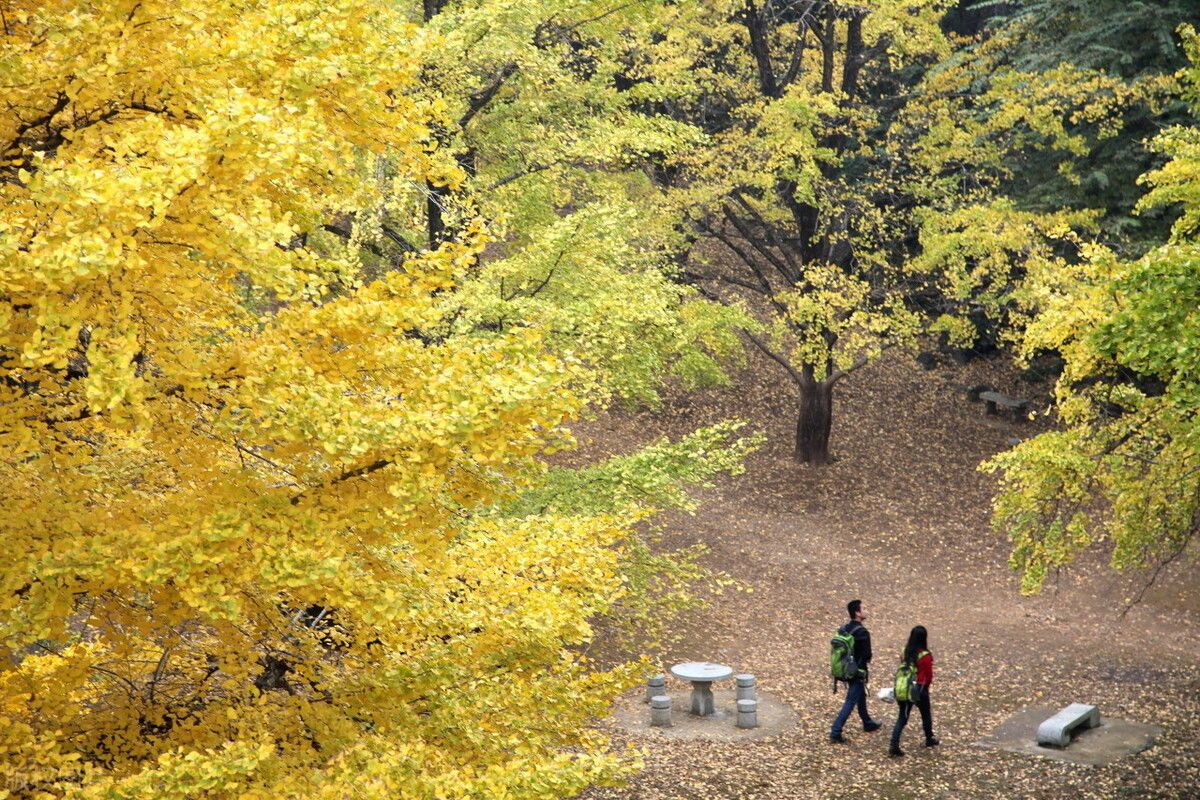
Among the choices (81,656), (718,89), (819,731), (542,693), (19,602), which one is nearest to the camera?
(19,602)

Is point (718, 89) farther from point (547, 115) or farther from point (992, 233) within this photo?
point (547, 115)

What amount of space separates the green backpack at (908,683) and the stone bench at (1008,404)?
46.9ft

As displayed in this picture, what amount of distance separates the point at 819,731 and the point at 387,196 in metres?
7.63

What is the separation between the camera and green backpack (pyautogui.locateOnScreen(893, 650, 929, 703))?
11.7 metres

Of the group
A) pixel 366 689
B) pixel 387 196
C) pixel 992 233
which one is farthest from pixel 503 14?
pixel 992 233

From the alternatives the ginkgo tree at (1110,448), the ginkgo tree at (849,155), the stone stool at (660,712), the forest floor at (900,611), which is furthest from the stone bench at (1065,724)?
the ginkgo tree at (849,155)

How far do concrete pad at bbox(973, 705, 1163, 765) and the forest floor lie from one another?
17 cm

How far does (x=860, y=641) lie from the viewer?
39.7ft

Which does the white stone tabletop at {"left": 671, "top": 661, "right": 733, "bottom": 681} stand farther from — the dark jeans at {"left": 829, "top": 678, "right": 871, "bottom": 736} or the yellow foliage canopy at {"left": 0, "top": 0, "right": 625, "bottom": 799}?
the yellow foliage canopy at {"left": 0, "top": 0, "right": 625, "bottom": 799}

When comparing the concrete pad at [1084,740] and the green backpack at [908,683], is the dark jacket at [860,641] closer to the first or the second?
the green backpack at [908,683]

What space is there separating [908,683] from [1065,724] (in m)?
1.92

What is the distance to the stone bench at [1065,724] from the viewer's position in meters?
12.0

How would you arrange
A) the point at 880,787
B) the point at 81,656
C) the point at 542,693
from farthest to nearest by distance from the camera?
the point at 880,787
the point at 542,693
the point at 81,656

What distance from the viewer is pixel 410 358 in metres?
5.10
